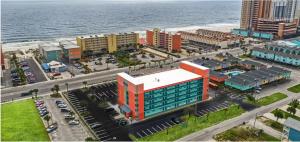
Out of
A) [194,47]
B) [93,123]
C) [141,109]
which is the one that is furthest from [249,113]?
[194,47]

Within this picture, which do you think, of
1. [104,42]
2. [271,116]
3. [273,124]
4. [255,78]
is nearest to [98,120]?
[273,124]

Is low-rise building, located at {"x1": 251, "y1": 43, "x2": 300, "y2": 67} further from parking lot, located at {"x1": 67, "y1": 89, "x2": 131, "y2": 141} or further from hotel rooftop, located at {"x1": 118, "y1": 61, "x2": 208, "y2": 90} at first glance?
parking lot, located at {"x1": 67, "y1": 89, "x2": 131, "y2": 141}

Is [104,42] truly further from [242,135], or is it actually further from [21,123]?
[242,135]

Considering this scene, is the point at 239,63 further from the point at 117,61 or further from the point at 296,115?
the point at 117,61

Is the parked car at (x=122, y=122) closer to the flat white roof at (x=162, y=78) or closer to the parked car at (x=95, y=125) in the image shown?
the parked car at (x=95, y=125)

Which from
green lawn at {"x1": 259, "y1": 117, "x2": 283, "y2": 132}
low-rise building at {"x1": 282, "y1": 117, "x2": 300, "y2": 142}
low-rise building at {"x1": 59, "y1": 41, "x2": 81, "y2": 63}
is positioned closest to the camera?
low-rise building at {"x1": 282, "y1": 117, "x2": 300, "y2": 142}

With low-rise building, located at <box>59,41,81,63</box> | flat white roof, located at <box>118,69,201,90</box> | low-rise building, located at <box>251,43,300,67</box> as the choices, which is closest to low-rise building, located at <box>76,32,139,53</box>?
low-rise building, located at <box>59,41,81,63</box>
